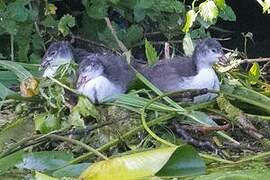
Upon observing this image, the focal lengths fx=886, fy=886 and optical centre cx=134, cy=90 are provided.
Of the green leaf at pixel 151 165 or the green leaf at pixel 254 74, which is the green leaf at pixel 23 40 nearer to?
the green leaf at pixel 254 74

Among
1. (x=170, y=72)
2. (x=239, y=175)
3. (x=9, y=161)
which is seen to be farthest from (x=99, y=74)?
(x=239, y=175)

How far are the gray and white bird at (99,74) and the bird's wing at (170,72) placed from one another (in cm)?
11

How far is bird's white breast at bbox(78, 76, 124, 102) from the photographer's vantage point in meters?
4.14

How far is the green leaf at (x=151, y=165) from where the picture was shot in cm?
325

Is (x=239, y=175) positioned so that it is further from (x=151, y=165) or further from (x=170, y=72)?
(x=170, y=72)

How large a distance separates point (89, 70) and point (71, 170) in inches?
35.4

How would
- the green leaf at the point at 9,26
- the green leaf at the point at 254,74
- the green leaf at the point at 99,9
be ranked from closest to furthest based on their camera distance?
1. the green leaf at the point at 254,74
2. the green leaf at the point at 9,26
3. the green leaf at the point at 99,9

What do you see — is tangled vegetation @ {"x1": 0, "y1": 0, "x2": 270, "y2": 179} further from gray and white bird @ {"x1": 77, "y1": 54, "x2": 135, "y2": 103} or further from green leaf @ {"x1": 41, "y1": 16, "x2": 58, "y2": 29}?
green leaf @ {"x1": 41, "y1": 16, "x2": 58, "y2": 29}

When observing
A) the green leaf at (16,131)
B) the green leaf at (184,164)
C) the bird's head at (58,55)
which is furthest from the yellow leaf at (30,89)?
the green leaf at (184,164)

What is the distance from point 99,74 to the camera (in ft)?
14.3

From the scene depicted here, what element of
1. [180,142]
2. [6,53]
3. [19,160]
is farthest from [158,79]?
[6,53]

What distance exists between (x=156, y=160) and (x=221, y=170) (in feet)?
0.91

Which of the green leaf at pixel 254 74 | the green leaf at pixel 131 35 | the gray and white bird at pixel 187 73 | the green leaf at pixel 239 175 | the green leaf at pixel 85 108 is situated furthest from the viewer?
the green leaf at pixel 131 35

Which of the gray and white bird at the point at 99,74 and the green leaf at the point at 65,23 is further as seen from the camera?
the green leaf at the point at 65,23
